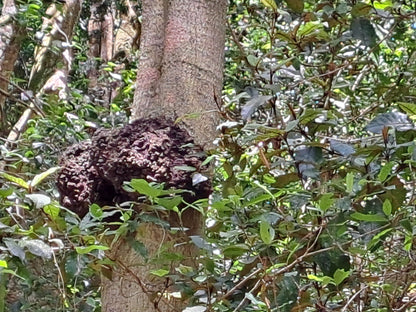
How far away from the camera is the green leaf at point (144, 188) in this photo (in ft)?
2.85

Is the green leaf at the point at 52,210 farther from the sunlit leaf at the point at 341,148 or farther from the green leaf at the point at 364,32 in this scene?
the green leaf at the point at 364,32

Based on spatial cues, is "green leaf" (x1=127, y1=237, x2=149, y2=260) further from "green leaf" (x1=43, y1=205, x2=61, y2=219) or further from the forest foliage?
"green leaf" (x1=43, y1=205, x2=61, y2=219)

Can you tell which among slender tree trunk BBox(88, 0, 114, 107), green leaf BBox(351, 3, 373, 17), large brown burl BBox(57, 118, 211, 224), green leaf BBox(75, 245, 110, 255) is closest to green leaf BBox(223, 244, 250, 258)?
large brown burl BBox(57, 118, 211, 224)

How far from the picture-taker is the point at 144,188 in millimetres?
877

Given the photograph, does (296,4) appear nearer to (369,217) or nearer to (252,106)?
(252,106)

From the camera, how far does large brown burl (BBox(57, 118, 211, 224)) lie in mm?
1025

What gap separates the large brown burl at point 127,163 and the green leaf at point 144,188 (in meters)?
0.12

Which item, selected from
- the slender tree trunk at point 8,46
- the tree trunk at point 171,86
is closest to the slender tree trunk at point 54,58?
the slender tree trunk at point 8,46

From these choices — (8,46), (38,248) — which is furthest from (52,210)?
(8,46)

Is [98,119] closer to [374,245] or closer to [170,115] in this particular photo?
[170,115]

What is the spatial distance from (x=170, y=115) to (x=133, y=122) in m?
0.07

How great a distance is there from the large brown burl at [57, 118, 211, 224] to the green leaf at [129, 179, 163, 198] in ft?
0.39

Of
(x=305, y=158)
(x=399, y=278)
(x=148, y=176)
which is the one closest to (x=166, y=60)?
(x=148, y=176)

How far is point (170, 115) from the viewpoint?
1120mm
